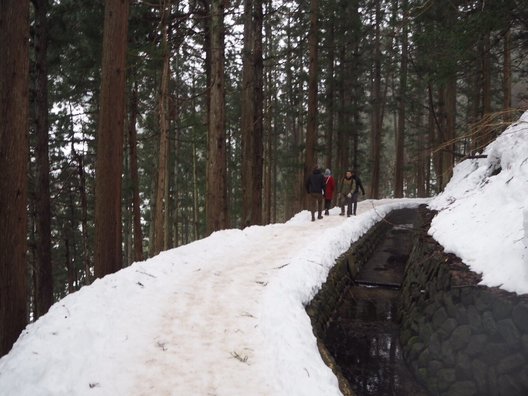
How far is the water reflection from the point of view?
5.48 metres

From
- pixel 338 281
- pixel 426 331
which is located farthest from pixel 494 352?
pixel 338 281

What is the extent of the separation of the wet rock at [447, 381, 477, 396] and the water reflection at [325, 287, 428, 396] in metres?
0.51

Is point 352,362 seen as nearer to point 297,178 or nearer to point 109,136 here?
point 109,136

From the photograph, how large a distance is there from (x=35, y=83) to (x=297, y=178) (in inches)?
821

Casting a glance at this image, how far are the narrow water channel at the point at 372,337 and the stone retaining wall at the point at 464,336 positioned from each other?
28cm

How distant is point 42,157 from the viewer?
11.6 m

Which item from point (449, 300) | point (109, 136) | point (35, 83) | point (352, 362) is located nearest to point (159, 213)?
point (35, 83)

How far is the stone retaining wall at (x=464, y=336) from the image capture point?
4188mm

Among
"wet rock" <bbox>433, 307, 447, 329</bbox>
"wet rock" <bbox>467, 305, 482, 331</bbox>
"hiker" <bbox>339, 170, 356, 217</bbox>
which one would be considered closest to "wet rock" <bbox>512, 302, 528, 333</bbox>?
"wet rock" <bbox>467, 305, 482, 331</bbox>

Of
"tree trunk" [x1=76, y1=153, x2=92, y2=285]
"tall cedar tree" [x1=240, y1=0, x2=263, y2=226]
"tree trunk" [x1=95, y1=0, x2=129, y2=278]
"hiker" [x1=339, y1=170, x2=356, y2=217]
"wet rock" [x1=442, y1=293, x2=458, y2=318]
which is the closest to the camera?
"wet rock" [x1=442, y1=293, x2=458, y2=318]

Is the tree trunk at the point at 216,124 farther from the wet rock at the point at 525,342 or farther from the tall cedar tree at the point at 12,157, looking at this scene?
the wet rock at the point at 525,342

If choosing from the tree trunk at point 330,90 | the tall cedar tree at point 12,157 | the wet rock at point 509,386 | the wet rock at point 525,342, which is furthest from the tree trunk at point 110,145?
the tree trunk at point 330,90

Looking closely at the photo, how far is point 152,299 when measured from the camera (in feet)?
19.1

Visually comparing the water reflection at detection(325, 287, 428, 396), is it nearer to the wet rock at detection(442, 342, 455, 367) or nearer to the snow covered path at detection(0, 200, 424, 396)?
the wet rock at detection(442, 342, 455, 367)
